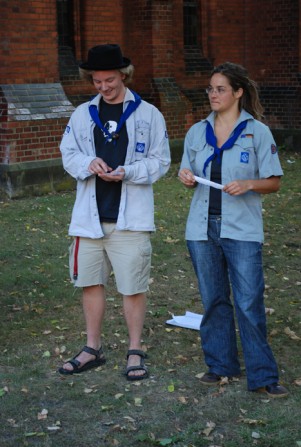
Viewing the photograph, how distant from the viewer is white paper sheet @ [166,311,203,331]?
→ 6453 mm

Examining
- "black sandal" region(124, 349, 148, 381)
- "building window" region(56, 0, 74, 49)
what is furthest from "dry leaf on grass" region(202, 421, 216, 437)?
"building window" region(56, 0, 74, 49)

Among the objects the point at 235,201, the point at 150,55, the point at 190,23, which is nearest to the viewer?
the point at 235,201

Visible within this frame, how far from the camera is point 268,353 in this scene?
4965mm

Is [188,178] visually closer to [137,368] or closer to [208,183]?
[208,183]

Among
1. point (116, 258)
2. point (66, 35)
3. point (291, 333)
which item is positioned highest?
point (66, 35)

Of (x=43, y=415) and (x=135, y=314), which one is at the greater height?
(x=135, y=314)

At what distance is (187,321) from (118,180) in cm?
189

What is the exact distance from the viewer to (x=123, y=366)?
5.60m

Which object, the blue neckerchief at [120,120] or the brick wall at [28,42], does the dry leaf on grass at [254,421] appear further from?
the brick wall at [28,42]

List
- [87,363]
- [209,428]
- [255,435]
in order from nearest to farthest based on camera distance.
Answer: [255,435] < [209,428] < [87,363]

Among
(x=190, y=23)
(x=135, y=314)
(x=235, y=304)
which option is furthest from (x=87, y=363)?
(x=190, y=23)

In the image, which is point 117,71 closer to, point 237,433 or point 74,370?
point 74,370

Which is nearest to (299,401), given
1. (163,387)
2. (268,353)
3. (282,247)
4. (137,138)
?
(268,353)

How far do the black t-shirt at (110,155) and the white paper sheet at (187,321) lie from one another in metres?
1.59
